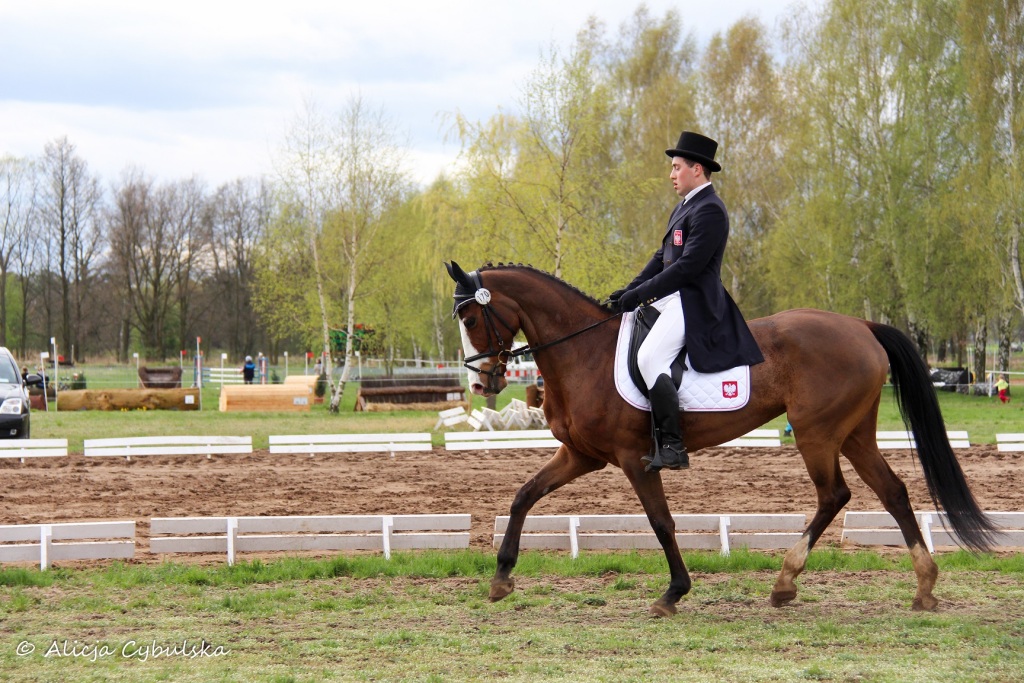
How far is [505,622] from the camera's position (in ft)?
18.7

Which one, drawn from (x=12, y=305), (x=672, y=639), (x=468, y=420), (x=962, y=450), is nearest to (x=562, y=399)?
(x=672, y=639)

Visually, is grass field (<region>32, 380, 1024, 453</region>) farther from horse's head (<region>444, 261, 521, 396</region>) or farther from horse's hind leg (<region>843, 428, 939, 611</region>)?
horse's head (<region>444, 261, 521, 396</region>)

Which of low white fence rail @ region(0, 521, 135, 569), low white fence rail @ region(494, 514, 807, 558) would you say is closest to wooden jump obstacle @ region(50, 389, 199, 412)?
low white fence rail @ region(0, 521, 135, 569)

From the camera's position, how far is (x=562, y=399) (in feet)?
21.2

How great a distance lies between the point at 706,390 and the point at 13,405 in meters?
13.9

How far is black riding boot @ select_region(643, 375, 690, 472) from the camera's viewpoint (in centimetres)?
602

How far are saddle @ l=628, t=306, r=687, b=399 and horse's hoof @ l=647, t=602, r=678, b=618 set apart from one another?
1.28 m

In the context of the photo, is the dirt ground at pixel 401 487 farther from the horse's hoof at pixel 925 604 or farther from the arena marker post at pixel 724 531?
the horse's hoof at pixel 925 604

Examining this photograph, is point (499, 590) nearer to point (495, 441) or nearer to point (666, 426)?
point (666, 426)

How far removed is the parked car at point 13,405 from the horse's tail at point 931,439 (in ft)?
47.0

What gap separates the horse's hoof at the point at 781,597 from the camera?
607 centimetres

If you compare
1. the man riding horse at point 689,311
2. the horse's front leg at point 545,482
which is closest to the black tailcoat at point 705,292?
the man riding horse at point 689,311

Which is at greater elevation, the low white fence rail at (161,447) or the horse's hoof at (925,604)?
the low white fence rail at (161,447)

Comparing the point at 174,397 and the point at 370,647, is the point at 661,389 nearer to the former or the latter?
the point at 370,647
